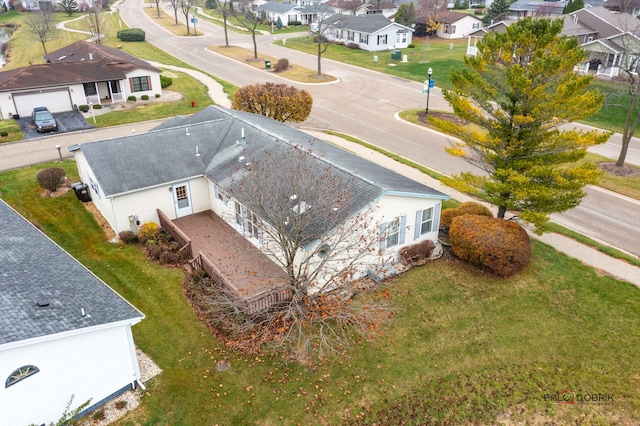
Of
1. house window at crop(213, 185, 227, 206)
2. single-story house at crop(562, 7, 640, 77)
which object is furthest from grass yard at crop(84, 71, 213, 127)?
single-story house at crop(562, 7, 640, 77)

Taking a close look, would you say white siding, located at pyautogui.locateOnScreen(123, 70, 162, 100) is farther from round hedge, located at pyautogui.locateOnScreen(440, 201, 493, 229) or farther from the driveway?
round hedge, located at pyautogui.locateOnScreen(440, 201, 493, 229)

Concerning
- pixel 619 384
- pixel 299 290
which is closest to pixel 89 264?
pixel 299 290

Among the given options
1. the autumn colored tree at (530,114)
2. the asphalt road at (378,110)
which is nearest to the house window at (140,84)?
the asphalt road at (378,110)

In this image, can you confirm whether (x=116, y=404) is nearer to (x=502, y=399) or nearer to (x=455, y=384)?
(x=455, y=384)

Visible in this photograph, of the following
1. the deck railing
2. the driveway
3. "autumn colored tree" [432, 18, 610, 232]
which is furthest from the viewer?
the driveway

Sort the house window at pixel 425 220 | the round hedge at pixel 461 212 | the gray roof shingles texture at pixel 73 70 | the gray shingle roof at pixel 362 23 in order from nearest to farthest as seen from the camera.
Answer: the house window at pixel 425 220 < the round hedge at pixel 461 212 < the gray roof shingles texture at pixel 73 70 < the gray shingle roof at pixel 362 23

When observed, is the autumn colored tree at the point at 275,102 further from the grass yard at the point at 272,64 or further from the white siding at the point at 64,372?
the white siding at the point at 64,372
